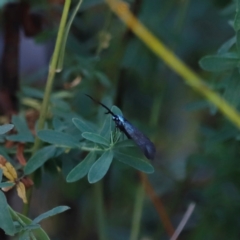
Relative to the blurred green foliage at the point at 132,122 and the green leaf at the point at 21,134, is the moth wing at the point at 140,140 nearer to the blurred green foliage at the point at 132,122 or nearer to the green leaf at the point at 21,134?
the blurred green foliage at the point at 132,122

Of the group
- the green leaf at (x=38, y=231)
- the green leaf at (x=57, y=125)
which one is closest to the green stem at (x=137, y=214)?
the green leaf at (x=57, y=125)

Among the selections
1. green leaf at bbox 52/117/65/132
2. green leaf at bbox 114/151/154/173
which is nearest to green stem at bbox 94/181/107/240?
green leaf at bbox 52/117/65/132

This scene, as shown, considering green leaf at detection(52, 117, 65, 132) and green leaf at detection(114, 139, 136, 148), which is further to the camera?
green leaf at detection(52, 117, 65, 132)

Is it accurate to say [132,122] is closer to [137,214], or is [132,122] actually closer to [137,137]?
[137,214]

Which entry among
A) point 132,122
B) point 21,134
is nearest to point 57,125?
point 21,134

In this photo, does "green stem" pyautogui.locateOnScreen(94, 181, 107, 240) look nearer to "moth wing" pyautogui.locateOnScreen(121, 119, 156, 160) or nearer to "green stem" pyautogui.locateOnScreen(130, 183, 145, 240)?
"green stem" pyautogui.locateOnScreen(130, 183, 145, 240)

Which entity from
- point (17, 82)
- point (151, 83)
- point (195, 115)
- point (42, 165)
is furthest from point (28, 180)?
point (195, 115)
